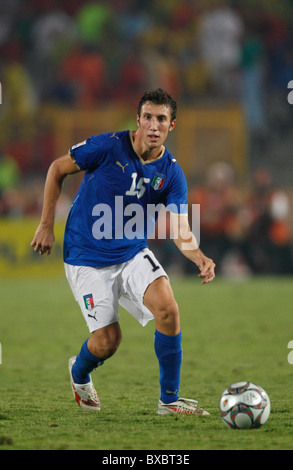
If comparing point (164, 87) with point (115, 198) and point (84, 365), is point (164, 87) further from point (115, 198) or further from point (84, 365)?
point (84, 365)

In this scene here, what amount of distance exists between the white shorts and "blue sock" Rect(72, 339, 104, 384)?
17 centimetres

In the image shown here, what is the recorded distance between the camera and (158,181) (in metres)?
4.94

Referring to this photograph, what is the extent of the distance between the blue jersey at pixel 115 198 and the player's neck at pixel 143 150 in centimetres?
2

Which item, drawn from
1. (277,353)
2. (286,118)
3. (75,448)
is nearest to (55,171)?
(75,448)

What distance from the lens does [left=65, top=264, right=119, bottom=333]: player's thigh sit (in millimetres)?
4859

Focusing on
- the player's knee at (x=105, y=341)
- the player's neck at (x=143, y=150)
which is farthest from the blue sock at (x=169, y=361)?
the player's neck at (x=143, y=150)

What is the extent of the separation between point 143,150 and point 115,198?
1.15 ft

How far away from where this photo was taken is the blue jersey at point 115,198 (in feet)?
16.0

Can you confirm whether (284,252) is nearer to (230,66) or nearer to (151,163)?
(230,66)

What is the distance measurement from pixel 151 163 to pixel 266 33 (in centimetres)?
1739

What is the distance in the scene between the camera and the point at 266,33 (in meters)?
21.3

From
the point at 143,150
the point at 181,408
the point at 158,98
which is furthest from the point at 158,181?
the point at 181,408

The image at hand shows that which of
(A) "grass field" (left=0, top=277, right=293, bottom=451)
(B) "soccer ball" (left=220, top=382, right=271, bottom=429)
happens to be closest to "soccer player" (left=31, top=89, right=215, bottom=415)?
(A) "grass field" (left=0, top=277, right=293, bottom=451)
